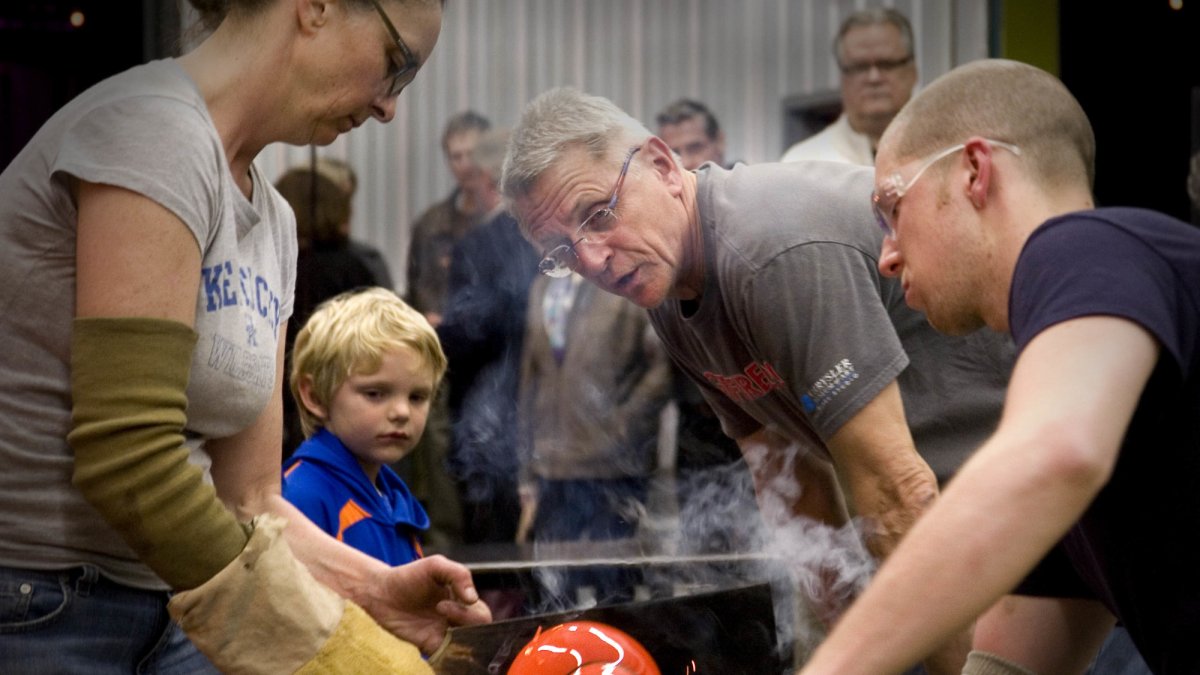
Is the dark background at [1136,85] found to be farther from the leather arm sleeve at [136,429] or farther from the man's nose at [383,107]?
the leather arm sleeve at [136,429]

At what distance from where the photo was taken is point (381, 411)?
340 centimetres

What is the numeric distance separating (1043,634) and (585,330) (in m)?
3.08

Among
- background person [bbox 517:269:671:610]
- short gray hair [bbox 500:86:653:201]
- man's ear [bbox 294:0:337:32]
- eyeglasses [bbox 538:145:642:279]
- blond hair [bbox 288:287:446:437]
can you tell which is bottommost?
background person [bbox 517:269:671:610]

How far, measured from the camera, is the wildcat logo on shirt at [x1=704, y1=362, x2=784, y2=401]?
110 inches

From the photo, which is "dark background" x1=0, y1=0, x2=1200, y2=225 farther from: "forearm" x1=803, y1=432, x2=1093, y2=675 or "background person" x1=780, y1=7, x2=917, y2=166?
"forearm" x1=803, y1=432, x2=1093, y2=675

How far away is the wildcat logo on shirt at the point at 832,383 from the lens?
2.50 m

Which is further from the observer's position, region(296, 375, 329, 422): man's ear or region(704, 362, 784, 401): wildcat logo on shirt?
region(296, 375, 329, 422): man's ear

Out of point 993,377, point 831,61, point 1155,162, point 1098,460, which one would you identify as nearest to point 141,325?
point 1098,460

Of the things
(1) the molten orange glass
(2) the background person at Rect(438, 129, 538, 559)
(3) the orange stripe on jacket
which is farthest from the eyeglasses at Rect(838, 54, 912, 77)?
(1) the molten orange glass

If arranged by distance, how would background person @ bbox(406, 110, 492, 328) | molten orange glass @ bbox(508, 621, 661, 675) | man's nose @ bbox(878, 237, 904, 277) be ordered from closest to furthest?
man's nose @ bbox(878, 237, 904, 277) → molten orange glass @ bbox(508, 621, 661, 675) → background person @ bbox(406, 110, 492, 328)

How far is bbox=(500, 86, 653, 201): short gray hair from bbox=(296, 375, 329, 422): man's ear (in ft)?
2.94

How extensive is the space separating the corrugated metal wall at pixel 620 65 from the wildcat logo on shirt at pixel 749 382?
357 centimetres

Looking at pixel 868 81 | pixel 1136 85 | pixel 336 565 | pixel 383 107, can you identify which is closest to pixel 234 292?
pixel 383 107

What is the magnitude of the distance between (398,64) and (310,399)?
1561 millimetres
